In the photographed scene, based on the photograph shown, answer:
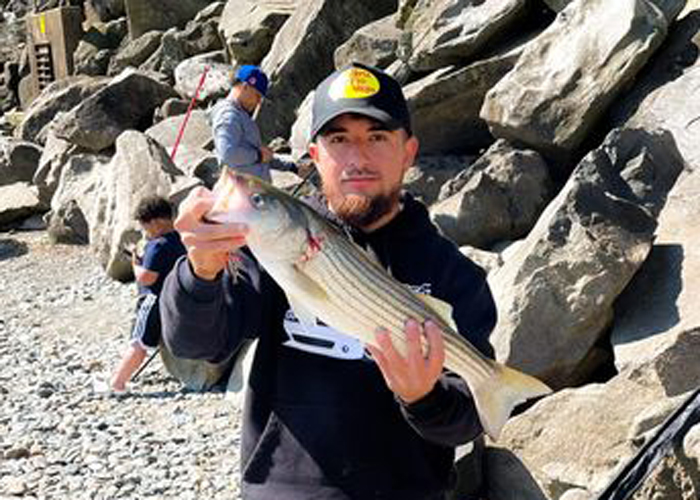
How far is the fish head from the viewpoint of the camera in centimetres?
227

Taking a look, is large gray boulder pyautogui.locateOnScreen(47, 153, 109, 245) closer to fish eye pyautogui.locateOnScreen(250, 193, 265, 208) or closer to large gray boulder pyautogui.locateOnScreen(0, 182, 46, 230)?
large gray boulder pyautogui.locateOnScreen(0, 182, 46, 230)

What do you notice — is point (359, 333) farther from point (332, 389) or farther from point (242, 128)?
point (242, 128)

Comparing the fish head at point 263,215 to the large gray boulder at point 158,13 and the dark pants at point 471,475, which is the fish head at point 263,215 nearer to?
the dark pants at point 471,475

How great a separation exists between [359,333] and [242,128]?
7.50 m

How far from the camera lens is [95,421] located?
843cm

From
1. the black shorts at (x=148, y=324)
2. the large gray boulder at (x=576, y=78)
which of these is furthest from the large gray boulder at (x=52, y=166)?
the large gray boulder at (x=576, y=78)

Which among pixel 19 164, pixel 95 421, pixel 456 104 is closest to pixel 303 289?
pixel 95 421

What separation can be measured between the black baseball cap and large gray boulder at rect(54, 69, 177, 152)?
50.5 ft

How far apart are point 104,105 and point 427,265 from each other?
53.4 feet

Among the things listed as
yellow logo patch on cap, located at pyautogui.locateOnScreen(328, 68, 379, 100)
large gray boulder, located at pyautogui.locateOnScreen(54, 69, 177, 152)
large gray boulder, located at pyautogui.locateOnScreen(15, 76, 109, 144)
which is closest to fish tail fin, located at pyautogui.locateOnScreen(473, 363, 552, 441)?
yellow logo patch on cap, located at pyautogui.locateOnScreen(328, 68, 379, 100)

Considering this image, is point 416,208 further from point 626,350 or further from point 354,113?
point 626,350

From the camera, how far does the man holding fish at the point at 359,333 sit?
2439 millimetres

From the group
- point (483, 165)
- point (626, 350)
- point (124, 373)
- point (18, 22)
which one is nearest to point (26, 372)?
point (124, 373)

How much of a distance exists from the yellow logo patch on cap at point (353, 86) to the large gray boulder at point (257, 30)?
50.9ft
